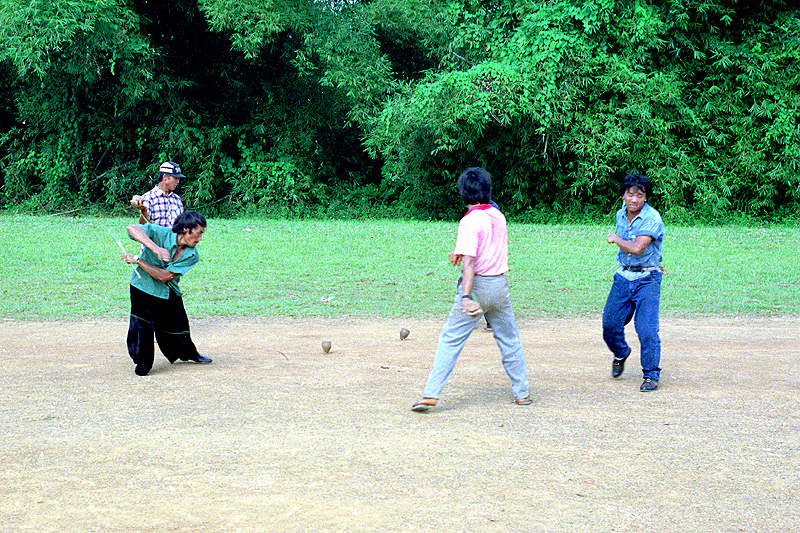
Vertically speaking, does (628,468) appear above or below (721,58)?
below

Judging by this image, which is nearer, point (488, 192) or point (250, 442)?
point (250, 442)

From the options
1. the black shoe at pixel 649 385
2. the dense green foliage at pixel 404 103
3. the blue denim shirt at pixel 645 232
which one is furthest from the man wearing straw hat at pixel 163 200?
the dense green foliage at pixel 404 103

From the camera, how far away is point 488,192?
5258 millimetres

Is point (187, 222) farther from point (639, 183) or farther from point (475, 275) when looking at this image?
point (639, 183)

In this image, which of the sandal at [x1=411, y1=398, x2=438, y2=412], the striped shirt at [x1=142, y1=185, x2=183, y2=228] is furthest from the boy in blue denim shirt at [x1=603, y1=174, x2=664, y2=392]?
the striped shirt at [x1=142, y1=185, x2=183, y2=228]

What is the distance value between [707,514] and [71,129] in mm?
22272

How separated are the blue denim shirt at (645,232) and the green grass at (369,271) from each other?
3.73m

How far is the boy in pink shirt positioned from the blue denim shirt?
3.74ft

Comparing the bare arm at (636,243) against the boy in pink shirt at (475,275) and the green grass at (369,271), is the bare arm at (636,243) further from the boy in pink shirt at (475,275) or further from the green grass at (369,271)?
the green grass at (369,271)

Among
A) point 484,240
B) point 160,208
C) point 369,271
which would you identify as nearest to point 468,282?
point 484,240

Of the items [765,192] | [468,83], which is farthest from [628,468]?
[765,192]

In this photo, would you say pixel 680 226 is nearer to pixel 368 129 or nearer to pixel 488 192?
pixel 368 129

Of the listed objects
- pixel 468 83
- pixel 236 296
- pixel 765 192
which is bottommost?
pixel 236 296

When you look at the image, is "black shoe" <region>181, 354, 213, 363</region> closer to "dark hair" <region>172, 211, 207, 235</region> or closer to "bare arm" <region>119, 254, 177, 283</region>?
"bare arm" <region>119, 254, 177, 283</region>
